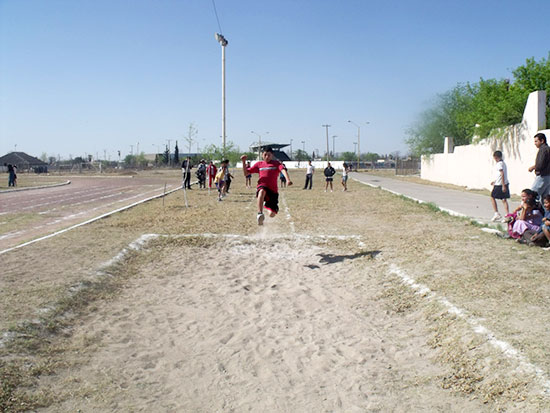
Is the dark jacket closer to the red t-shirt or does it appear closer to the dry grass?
the red t-shirt

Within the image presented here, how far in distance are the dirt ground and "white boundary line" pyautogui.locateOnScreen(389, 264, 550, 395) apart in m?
0.02

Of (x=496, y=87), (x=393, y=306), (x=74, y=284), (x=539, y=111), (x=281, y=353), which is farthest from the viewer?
(x=496, y=87)

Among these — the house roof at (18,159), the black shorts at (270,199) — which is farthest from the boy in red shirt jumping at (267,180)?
the house roof at (18,159)

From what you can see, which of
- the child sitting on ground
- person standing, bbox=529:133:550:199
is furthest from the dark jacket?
the child sitting on ground

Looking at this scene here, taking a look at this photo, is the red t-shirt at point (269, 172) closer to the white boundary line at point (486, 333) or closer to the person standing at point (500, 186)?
the white boundary line at point (486, 333)

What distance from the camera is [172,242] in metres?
10.1

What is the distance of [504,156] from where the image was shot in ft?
74.7

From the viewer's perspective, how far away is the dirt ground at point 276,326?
3.78 meters

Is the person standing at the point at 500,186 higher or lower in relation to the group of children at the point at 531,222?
higher

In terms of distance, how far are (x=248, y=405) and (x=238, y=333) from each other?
153 centimetres

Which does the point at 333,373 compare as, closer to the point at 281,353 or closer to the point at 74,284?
the point at 281,353

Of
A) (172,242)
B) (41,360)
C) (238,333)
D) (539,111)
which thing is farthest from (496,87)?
(41,360)

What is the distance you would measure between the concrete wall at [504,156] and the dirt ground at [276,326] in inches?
500

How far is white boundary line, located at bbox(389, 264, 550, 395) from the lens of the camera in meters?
3.61
